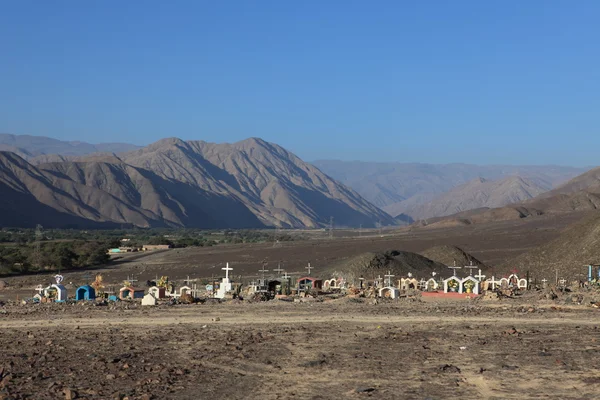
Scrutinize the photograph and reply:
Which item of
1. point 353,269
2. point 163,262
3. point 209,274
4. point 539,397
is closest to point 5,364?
point 539,397

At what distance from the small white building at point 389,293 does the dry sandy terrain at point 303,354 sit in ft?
25.7

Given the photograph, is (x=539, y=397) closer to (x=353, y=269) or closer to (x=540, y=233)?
(x=353, y=269)

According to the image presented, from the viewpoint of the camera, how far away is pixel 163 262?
79.2 metres

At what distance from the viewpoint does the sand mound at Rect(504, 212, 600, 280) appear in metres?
47.9

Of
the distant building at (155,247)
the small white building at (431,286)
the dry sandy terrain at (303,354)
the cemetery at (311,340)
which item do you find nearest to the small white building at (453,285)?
the small white building at (431,286)

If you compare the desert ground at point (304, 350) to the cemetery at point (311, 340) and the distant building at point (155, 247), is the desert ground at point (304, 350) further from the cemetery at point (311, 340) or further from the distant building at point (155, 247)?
the distant building at point (155, 247)

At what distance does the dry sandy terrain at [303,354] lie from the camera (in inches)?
563

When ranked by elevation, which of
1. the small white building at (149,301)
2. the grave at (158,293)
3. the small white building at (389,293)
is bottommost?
the small white building at (149,301)

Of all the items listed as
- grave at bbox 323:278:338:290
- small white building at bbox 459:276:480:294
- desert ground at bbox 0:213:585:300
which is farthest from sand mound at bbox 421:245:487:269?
small white building at bbox 459:276:480:294

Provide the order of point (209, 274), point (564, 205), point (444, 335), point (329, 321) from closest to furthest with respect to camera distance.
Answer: point (444, 335) → point (329, 321) → point (209, 274) → point (564, 205)

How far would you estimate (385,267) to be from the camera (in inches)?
2143

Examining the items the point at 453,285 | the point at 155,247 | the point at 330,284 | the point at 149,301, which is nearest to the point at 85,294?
the point at 149,301

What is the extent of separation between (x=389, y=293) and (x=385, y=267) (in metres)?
17.2

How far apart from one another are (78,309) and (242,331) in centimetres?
1076
